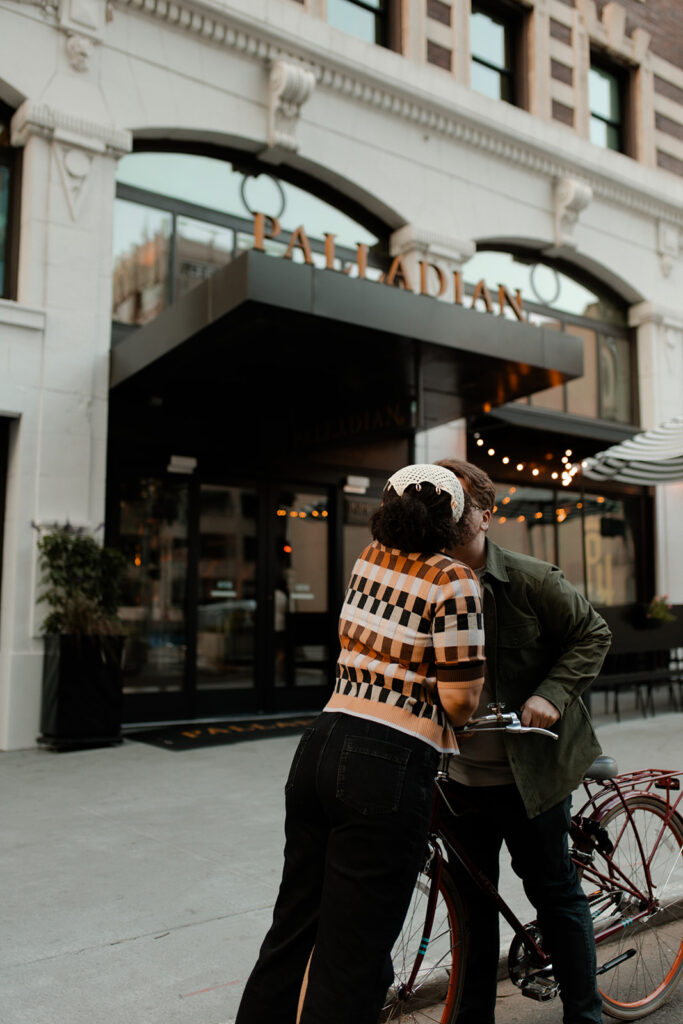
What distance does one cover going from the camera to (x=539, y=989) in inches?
118

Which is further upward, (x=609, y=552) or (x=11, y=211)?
(x=11, y=211)

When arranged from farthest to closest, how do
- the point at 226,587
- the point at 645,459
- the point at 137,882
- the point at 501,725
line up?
1. the point at 645,459
2. the point at 226,587
3. the point at 137,882
4. the point at 501,725

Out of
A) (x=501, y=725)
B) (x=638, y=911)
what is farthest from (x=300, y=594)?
(x=501, y=725)

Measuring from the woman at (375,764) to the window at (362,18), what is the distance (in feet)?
38.5

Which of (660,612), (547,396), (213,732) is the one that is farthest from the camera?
(547,396)

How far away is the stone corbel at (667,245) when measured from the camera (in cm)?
1605

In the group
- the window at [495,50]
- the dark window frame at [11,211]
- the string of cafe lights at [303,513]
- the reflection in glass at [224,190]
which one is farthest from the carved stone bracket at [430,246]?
the dark window frame at [11,211]

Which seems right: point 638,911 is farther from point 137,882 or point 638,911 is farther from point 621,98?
point 621,98

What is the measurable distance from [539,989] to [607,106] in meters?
15.9

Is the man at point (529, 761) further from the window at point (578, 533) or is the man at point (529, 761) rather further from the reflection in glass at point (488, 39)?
the reflection in glass at point (488, 39)

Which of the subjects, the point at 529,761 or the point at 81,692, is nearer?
the point at 529,761

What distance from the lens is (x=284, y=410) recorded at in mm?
10562

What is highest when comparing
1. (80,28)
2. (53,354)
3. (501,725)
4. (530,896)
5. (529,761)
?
(80,28)

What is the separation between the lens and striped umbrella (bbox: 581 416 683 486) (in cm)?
1241
